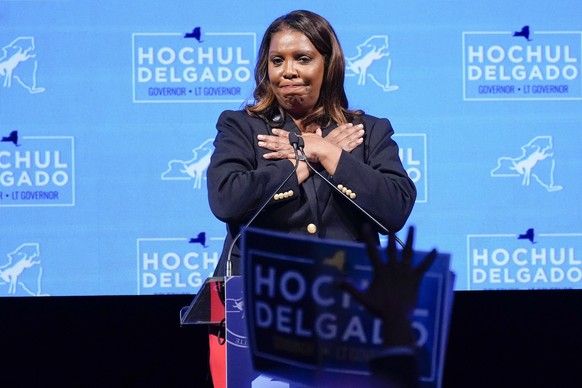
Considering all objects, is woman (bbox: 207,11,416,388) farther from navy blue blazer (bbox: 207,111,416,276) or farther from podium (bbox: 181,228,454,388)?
podium (bbox: 181,228,454,388)

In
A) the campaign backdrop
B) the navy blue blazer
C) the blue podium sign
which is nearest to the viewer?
the blue podium sign

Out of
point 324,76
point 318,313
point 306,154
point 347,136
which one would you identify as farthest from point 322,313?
point 324,76

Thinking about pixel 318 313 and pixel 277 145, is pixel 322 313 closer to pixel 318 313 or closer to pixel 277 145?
pixel 318 313

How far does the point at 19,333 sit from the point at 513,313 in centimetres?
154

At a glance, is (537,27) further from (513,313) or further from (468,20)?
(513,313)

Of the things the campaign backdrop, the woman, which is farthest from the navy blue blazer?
the campaign backdrop

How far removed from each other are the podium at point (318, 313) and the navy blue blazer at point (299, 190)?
0.86m

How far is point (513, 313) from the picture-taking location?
2820mm

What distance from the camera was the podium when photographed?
812 millimetres

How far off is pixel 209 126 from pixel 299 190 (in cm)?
149

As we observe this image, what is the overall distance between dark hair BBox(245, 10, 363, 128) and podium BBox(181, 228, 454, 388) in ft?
3.68

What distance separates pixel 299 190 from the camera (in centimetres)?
185

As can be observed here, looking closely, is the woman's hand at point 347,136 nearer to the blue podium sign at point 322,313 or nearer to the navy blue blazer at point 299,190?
the navy blue blazer at point 299,190

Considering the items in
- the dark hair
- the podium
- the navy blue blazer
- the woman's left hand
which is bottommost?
the podium
